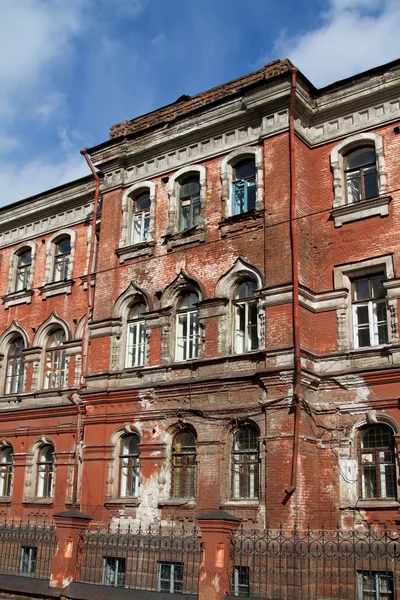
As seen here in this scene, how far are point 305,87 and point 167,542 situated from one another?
10.6 meters

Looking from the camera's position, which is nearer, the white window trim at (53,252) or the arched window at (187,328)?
the arched window at (187,328)

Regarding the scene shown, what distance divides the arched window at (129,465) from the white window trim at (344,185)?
23.1 feet

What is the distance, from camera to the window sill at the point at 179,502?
49.8 feet

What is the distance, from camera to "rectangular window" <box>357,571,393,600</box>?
41.1ft

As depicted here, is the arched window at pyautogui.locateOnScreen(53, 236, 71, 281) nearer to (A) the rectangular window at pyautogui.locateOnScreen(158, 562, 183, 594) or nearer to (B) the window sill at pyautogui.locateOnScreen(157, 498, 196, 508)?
(B) the window sill at pyautogui.locateOnScreen(157, 498, 196, 508)

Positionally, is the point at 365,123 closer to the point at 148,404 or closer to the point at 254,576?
the point at 148,404

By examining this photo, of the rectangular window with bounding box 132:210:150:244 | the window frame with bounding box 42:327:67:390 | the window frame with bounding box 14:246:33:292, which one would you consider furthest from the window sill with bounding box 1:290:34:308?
the rectangular window with bounding box 132:210:150:244

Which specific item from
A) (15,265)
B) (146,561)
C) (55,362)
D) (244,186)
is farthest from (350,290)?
(15,265)

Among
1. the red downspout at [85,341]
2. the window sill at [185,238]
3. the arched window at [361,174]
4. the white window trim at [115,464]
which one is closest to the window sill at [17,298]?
the red downspout at [85,341]

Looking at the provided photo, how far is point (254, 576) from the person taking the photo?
43.2 feet

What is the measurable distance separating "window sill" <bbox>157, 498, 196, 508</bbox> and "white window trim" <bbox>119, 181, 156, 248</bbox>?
662cm

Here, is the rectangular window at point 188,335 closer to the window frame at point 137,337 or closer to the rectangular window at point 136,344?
the window frame at point 137,337

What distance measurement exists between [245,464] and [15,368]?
9524mm

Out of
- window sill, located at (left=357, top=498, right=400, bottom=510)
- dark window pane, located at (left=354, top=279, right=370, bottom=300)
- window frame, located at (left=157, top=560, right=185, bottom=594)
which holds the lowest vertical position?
window frame, located at (left=157, top=560, right=185, bottom=594)
